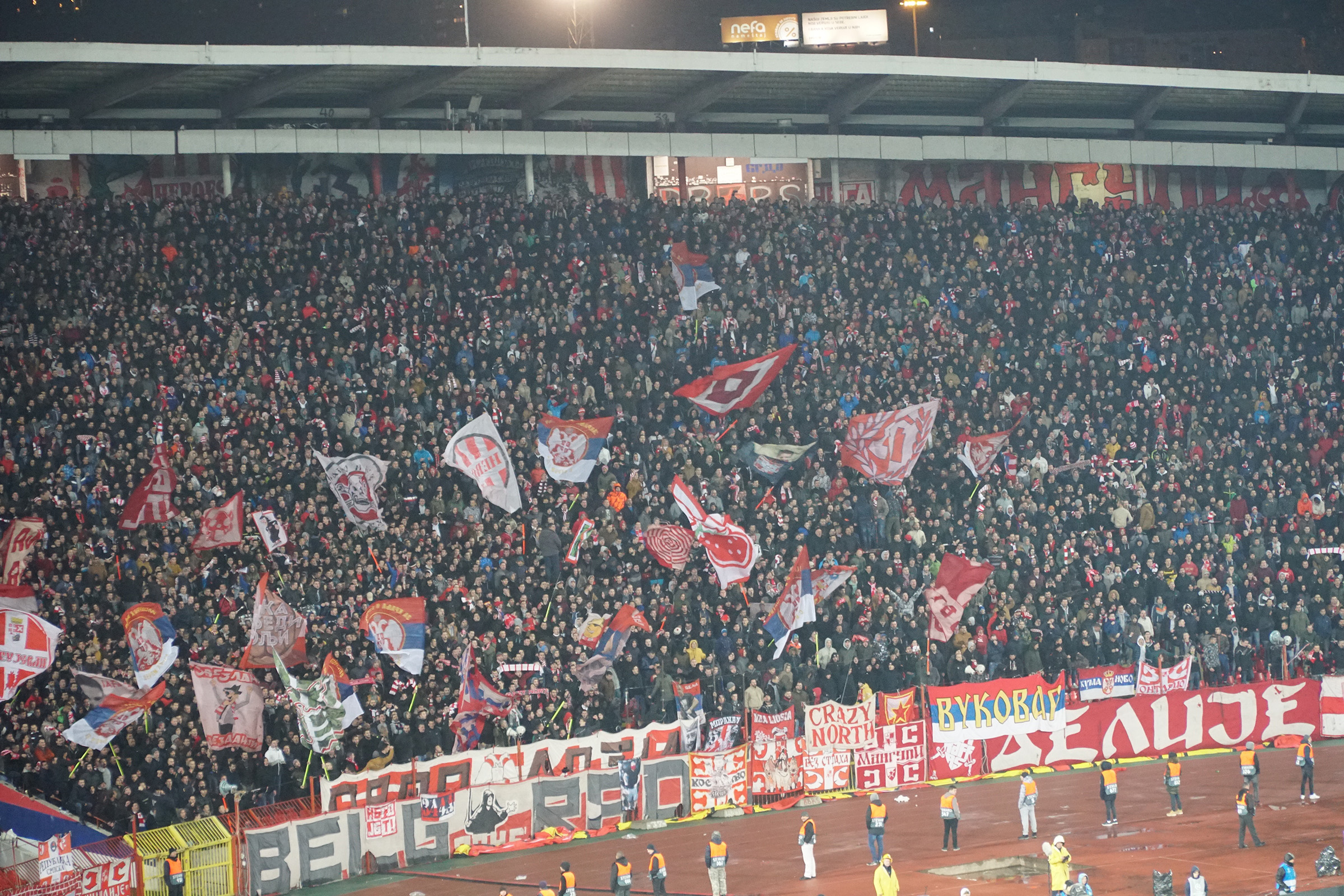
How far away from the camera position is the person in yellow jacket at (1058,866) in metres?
26.1

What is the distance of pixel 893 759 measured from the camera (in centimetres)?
3453

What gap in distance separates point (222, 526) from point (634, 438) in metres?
9.52

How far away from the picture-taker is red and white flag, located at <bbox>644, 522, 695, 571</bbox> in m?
35.2

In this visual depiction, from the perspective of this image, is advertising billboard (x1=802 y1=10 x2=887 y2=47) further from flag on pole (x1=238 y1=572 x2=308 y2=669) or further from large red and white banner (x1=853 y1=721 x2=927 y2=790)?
flag on pole (x1=238 y1=572 x2=308 y2=669)

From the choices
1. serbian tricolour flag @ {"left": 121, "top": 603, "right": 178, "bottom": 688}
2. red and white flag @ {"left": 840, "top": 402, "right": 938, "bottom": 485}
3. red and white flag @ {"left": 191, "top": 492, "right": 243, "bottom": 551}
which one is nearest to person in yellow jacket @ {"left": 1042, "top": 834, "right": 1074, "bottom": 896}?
red and white flag @ {"left": 840, "top": 402, "right": 938, "bottom": 485}

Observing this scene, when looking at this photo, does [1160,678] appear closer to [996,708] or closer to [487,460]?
[996,708]

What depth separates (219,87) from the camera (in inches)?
1686

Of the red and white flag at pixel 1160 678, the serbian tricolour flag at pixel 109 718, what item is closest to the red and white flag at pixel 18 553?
the serbian tricolour flag at pixel 109 718

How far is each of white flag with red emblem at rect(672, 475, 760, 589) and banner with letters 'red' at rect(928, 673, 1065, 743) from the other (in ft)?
15.0

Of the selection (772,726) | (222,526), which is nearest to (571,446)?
(772,726)

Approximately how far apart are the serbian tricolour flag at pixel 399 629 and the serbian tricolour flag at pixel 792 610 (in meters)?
7.23

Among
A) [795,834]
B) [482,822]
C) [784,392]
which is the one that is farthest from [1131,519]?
[482,822]

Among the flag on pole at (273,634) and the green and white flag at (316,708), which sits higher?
the flag on pole at (273,634)

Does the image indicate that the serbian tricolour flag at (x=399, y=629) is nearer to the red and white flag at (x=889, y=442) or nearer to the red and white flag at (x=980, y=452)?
the red and white flag at (x=889, y=442)
